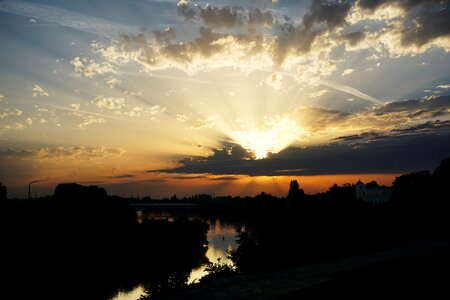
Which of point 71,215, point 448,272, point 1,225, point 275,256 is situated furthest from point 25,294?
point 448,272

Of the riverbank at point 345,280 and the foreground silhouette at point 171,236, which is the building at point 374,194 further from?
the riverbank at point 345,280

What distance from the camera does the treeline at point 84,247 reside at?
6750 centimetres

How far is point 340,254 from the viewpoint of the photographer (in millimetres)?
13695

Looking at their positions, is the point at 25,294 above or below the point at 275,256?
below

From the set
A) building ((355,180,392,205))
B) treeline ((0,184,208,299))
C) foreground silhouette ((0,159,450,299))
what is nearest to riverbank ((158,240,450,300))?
foreground silhouette ((0,159,450,299))

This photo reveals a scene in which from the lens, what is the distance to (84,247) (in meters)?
88.4

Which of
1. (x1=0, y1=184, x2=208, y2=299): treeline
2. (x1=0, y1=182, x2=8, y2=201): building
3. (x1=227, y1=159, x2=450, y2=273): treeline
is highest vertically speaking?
(x1=0, y1=182, x2=8, y2=201): building

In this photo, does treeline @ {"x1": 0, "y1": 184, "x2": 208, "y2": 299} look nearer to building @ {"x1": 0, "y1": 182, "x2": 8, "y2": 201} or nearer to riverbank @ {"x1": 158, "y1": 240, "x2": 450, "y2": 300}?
building @ {"x1": 0, "y1": 182, "x2": 8, "y2": 201}

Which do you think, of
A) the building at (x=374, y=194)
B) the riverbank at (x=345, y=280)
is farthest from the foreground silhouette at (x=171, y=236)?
the building at (x=374, y=194)

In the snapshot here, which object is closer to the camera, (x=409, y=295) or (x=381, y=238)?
(x=409, y=295)

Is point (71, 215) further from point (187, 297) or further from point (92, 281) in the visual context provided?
point (187, 297)

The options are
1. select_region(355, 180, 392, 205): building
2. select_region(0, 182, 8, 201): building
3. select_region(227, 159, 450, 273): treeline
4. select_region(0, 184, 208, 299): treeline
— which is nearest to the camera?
select_region(227, 159, 450, 273): treeline

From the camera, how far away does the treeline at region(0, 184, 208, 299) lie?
221 ft

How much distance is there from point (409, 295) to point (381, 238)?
25.1ft
